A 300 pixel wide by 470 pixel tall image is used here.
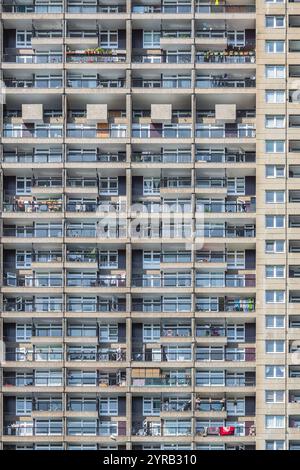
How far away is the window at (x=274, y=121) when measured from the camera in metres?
54.7

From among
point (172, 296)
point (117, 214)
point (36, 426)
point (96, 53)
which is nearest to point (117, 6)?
point (96, 53)

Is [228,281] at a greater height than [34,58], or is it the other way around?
[34,58]

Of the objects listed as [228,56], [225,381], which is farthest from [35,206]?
[225,381]

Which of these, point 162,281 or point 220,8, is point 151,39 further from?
point 162,281

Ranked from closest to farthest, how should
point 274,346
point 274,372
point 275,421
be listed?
point 275,421 → point 274,372 → point 274,346

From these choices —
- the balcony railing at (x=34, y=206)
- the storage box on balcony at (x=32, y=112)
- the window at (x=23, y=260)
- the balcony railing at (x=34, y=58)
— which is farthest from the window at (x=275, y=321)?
the balcony railing at (x=34, y=58)

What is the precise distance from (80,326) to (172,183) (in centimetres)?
850

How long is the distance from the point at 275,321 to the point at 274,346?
121 centimetres

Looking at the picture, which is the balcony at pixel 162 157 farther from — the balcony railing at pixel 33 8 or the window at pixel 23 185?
the balcony railing at pixel 33 8

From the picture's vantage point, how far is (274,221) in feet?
179

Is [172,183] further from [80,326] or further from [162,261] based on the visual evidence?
[80,326]

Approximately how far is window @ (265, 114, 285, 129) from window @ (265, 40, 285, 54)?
3.19 metres
